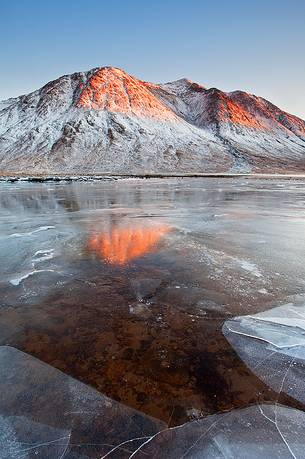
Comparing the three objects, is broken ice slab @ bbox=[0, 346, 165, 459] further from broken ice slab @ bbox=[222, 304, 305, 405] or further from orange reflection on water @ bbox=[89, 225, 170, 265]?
orange reflection on water @ bbox=[89, 225, 170, 265]

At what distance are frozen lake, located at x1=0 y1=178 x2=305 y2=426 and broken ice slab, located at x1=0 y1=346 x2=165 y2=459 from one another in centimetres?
13

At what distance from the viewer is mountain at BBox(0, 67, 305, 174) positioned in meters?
79.4

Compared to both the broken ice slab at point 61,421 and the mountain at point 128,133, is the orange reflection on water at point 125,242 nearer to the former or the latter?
the broken ice slab at point 61,421

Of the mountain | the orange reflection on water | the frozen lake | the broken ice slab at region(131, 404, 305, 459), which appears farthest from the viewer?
the mountain

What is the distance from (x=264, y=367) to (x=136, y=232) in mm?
6181

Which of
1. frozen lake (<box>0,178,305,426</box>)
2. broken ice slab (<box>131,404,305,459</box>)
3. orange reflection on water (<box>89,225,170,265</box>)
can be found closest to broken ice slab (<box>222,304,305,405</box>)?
frozen lake (<box>0,178,305,426</box>)

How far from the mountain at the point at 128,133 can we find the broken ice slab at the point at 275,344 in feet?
240

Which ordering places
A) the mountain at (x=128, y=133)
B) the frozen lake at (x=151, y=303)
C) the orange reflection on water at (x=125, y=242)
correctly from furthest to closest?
the mountain at (x=128, y=133) → the orange reflection on water at (x=125, y=242) → the frozen lake at (x=151, y=303)

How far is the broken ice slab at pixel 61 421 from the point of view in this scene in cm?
216

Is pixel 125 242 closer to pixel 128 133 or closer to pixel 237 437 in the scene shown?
pixel 237 437

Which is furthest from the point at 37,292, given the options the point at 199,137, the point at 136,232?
the point at 199,137

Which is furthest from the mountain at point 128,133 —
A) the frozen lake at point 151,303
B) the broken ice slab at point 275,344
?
the broken ice slab at point 275,344

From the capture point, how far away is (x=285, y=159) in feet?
299

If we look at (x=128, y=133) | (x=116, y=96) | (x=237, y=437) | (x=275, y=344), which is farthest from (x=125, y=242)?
(x=116, y=96)
